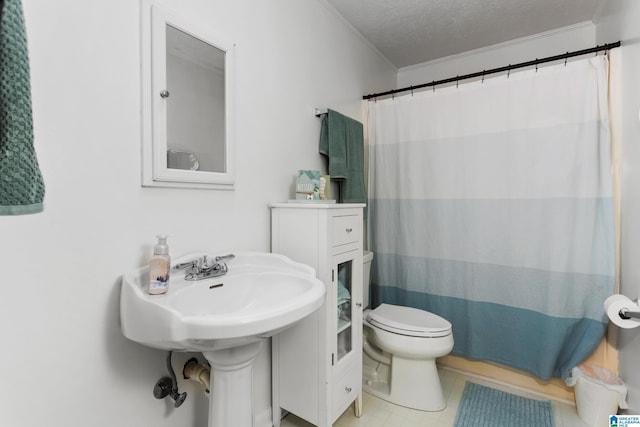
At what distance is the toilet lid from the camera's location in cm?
A: 163

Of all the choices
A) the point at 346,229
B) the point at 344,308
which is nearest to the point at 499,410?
the point at 344,308

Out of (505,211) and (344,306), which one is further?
(505,211)

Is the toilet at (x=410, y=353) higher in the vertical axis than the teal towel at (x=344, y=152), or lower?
lower

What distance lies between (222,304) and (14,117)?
802mm

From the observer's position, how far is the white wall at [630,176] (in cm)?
134

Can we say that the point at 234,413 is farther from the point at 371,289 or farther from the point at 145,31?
the point at 371,289

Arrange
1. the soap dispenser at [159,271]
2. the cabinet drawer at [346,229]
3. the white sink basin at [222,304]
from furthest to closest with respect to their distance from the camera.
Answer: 1. the cabinet drawer at [346,229]
2. the soap dispenser at [159,271]
3. the white sink basin at [222,304]

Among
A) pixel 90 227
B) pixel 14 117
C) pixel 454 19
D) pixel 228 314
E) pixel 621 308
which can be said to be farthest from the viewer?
pixel 454 19

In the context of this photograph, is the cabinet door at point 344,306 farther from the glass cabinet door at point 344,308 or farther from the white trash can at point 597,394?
the white trash can at point 597,394

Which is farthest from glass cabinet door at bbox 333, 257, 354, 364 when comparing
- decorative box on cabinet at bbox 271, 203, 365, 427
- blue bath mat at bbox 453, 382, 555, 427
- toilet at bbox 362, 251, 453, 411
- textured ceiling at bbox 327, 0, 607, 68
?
textured ceiling at bbox 327, 0, 607, 68

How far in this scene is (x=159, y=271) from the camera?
927 mm

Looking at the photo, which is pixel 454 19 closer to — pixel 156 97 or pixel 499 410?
pixel 156 97

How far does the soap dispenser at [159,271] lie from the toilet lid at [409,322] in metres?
1.22

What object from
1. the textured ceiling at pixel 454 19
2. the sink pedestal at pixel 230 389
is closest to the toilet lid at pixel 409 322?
the sink pedestal at pixel 230 389
